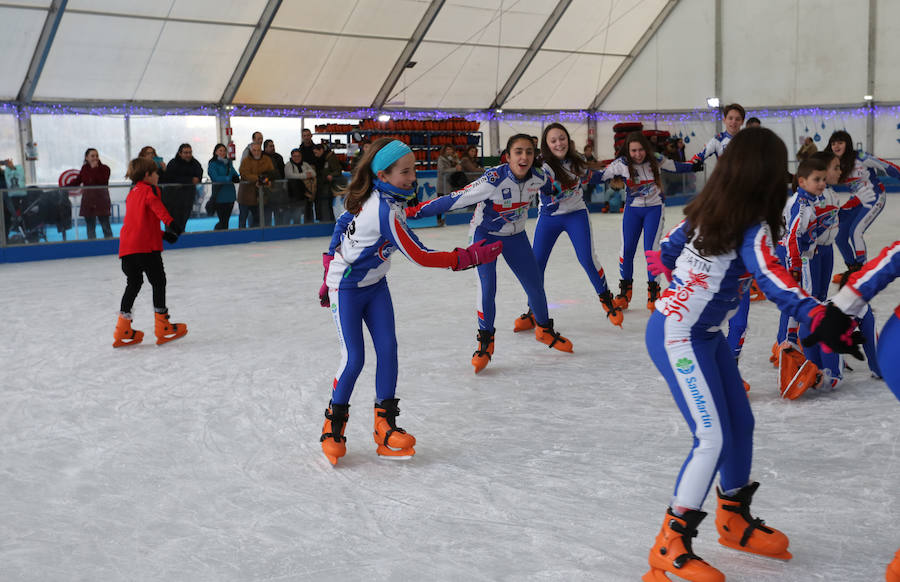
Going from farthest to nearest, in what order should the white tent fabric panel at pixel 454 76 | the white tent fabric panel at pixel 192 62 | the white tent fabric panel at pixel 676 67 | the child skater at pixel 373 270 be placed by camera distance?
1. the white tent fabric panel at pixel 676 67
2. the white tent fabric panel at pixel 454 76
3. the white tent fabric panel at pixel 192 62
4. the child skater at pixel 373 270

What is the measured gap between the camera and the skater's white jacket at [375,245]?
3201mm

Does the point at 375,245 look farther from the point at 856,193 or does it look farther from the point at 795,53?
the point at 795,53

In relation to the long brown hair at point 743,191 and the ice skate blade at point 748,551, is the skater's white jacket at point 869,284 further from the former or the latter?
the ice skate blade at point 748,551

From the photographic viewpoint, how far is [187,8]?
48.3ft

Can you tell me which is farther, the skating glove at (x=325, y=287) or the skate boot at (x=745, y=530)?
the skating glove at (x=325, y=287)

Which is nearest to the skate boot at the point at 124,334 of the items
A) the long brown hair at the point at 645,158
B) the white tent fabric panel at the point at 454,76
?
the long brown hair at the point at 645,158

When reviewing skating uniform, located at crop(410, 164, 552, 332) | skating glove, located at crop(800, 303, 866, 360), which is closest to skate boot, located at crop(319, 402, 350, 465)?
skating uniform, located at crop(410, 164, 552, 332)

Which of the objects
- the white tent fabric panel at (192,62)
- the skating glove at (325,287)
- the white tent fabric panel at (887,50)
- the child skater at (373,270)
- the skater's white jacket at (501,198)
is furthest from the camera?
the white tent fabric panel at (887,50)

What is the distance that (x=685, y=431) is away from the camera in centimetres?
373

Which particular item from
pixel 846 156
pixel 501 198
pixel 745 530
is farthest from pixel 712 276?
pixel 846 156

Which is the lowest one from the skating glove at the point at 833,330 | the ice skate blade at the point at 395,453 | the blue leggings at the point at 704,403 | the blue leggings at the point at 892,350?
the ice skate blade at the point at 395,453

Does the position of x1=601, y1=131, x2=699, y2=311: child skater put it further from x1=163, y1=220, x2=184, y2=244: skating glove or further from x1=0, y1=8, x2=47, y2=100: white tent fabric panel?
x1=0, y1=8, x2=47, y2=100: white tent fabric panel

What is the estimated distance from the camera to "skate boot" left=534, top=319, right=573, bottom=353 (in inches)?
205

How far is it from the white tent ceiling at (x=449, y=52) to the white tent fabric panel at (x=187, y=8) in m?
0.02
